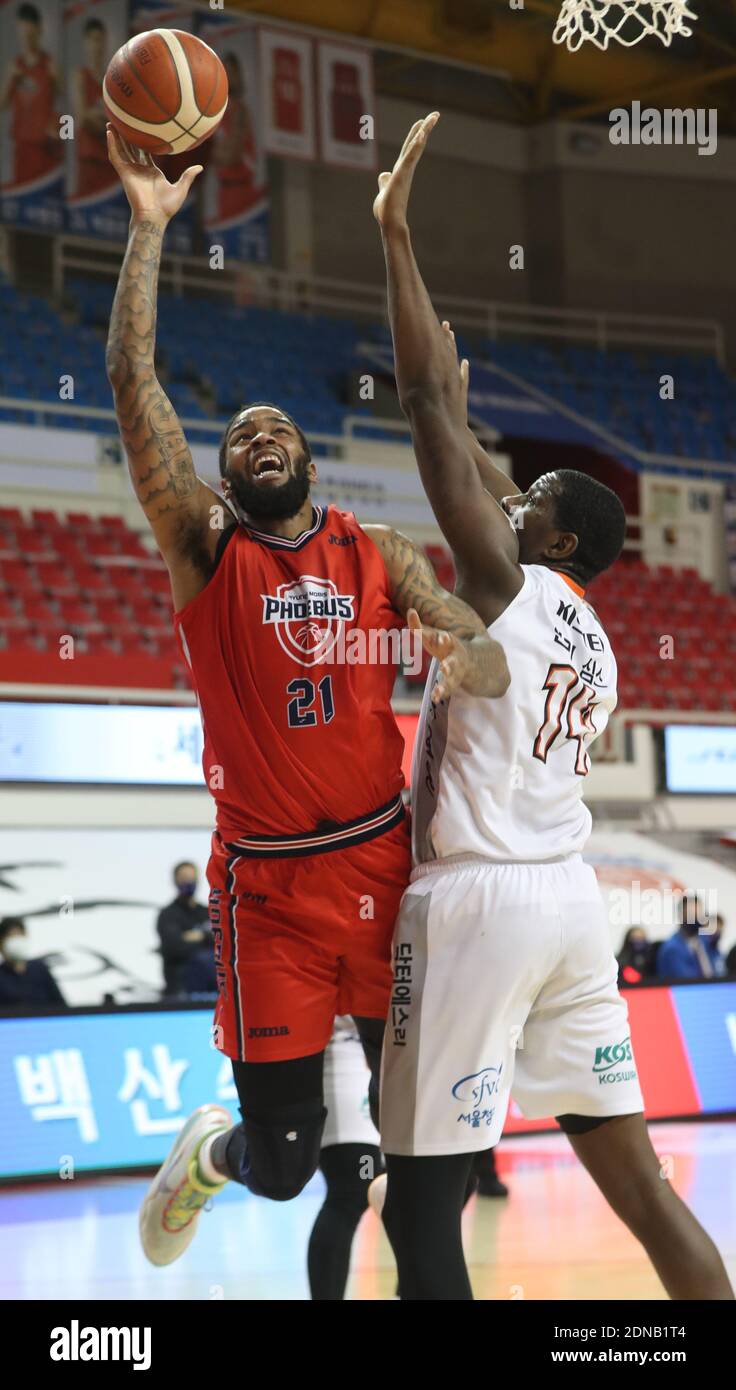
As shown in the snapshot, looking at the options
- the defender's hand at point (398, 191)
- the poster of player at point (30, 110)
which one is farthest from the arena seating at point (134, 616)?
Result: the defender's hand at point (398, 191)

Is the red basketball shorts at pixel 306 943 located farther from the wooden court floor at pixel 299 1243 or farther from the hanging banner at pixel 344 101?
the hanging banner at pixel 344 101

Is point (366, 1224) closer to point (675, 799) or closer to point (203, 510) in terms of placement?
point (203, 510)

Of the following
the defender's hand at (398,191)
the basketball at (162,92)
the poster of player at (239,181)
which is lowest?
the defender's hand at (398,191)

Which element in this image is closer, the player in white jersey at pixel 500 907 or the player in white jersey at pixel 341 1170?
the player in white jersey at pixel 500 907

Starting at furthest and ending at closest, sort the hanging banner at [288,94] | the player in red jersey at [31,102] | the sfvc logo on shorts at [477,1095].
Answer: the hanging banner at [288,94], the player in red jersey at [31,102], the sfvc logo on shorts at [477,1095]

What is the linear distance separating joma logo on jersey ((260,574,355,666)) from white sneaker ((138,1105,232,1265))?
1683 millimetres

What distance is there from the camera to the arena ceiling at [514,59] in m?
20.2

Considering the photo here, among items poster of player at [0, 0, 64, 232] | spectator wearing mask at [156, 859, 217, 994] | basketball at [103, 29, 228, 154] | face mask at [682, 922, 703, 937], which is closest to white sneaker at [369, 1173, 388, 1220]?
basketball at [103, 29, 228, 154]

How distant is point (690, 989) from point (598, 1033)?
20.6 feet

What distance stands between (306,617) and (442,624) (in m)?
0.38

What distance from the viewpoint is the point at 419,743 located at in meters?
3.88

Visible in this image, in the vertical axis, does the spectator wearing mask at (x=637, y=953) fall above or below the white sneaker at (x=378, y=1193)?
below

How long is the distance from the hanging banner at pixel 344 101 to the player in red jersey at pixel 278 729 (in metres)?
16.0

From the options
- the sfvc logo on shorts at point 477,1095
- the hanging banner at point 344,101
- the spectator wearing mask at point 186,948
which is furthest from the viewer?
the hanging banner at point 344,101
